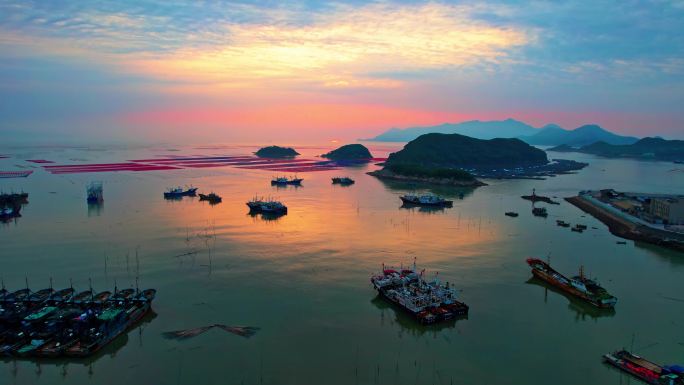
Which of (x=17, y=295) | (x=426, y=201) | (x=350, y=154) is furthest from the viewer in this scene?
(x=350, y=154)

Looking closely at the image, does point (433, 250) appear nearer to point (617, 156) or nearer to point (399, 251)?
point (399, 251)

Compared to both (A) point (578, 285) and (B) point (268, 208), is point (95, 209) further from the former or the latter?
(A) point (578, 285)

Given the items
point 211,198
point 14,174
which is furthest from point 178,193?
point 14,174

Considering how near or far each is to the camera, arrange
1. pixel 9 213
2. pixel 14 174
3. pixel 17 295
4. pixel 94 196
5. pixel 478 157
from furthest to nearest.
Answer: pixel 478 157 → pixel 14 174 → pixel 94 196 → pixel 9 213 → pixel 17 295

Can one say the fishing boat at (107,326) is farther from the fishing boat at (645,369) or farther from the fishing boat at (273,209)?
the fishing boat at (273,209)

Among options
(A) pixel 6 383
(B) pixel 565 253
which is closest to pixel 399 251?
(B) pixel 565 253

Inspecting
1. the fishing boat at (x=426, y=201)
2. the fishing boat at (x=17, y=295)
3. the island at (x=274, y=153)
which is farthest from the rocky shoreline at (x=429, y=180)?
the fishing boat at (x=17, y=295)
